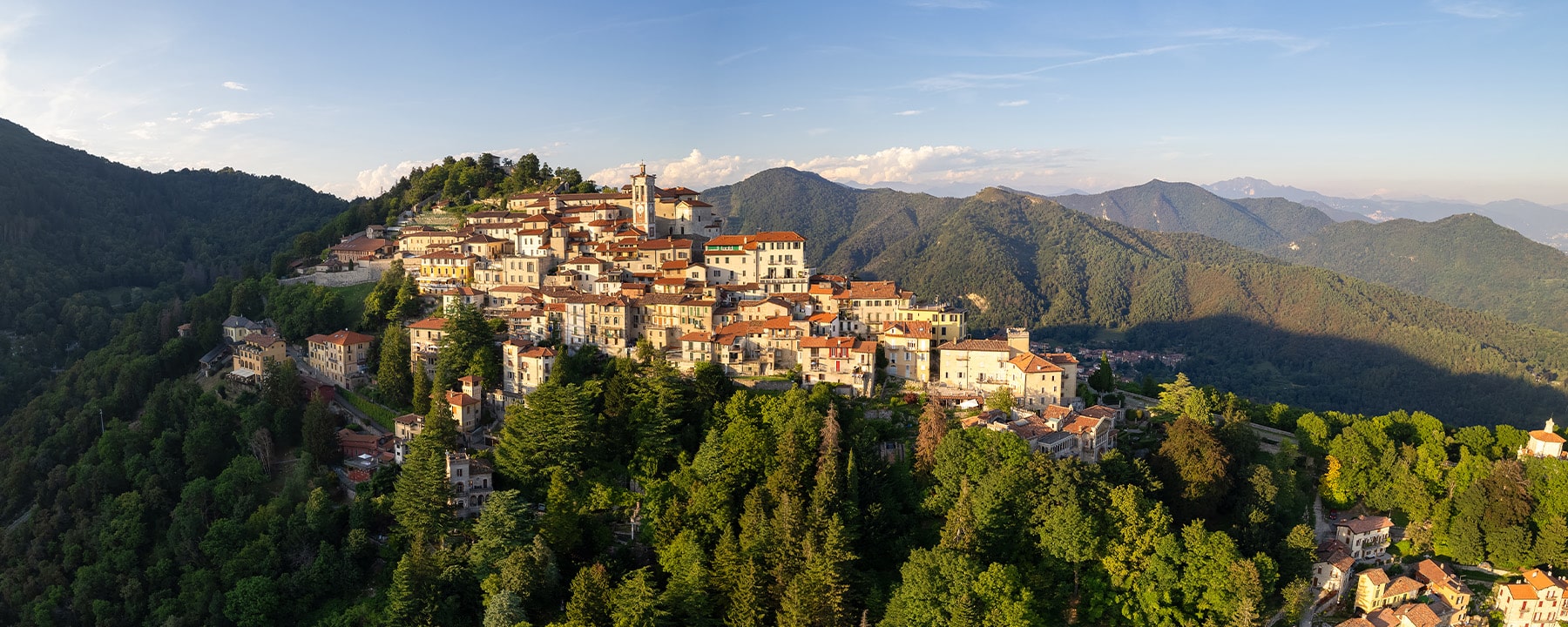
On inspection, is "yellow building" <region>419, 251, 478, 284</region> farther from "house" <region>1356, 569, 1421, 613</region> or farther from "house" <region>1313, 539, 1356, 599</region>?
"house" <region>1356, 569, 1421, 613</region>

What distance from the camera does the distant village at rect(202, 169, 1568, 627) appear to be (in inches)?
1459

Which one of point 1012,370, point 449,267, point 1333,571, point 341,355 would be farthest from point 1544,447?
point 341,355

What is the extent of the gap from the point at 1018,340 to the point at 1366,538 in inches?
683

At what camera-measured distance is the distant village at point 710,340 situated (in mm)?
37062

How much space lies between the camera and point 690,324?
1932 inches

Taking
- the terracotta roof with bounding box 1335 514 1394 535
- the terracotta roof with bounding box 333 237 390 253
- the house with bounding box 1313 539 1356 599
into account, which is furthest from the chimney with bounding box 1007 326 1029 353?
the terracotta roof with bounding box 333 237 390 253

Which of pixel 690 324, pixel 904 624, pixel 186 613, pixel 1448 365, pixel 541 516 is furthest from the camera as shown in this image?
pixel 1448 365

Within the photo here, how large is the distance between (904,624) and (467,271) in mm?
40293

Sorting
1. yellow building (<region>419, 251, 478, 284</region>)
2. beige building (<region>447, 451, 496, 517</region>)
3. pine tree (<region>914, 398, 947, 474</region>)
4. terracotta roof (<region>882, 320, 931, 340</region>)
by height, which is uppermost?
yellow building (<region>419, 251, 478, 284</region>)

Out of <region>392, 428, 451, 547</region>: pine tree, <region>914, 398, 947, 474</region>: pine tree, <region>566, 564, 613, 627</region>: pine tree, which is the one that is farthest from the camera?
<region>914, 398, 947, 474</region>: pine tree

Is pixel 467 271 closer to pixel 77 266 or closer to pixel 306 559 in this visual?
pixel 306 559

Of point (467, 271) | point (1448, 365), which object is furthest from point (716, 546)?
point (1448, 365)

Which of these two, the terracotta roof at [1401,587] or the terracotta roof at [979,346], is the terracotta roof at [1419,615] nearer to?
the terracotta roof at [1401,587]

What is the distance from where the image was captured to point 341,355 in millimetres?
51438
